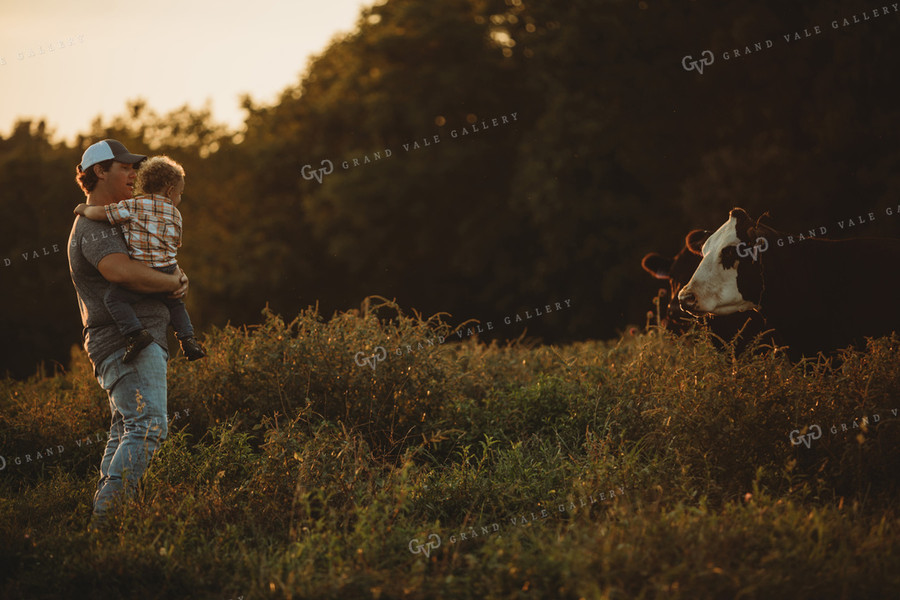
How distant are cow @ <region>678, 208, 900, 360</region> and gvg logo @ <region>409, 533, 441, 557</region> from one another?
3010mm

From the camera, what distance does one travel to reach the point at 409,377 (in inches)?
246

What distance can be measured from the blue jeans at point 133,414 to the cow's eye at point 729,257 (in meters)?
4.07

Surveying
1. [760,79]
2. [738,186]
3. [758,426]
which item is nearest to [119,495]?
[758,426]

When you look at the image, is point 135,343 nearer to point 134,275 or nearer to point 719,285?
point 134,275

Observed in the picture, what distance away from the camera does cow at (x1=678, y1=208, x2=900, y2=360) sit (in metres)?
5.84

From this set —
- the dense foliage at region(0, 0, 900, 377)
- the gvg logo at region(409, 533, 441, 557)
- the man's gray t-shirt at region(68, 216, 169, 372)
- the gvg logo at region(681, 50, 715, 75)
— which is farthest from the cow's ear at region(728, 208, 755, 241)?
the gvg logo at region(681, 50, 715, 75)

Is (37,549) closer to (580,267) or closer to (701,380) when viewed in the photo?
(701,380)

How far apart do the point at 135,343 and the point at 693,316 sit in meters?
4.47

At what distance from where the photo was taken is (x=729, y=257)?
614 centimetres

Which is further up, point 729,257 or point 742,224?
point 742,224

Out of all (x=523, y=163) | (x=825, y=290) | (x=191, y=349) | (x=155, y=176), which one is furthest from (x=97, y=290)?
(x=523, y=163)

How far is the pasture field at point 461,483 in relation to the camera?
3.56 meters

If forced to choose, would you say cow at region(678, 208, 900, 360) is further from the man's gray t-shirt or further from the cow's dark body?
the man's gray t-shirt

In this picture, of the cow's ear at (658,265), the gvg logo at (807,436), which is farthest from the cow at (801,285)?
the cow's ear at (658,265)
